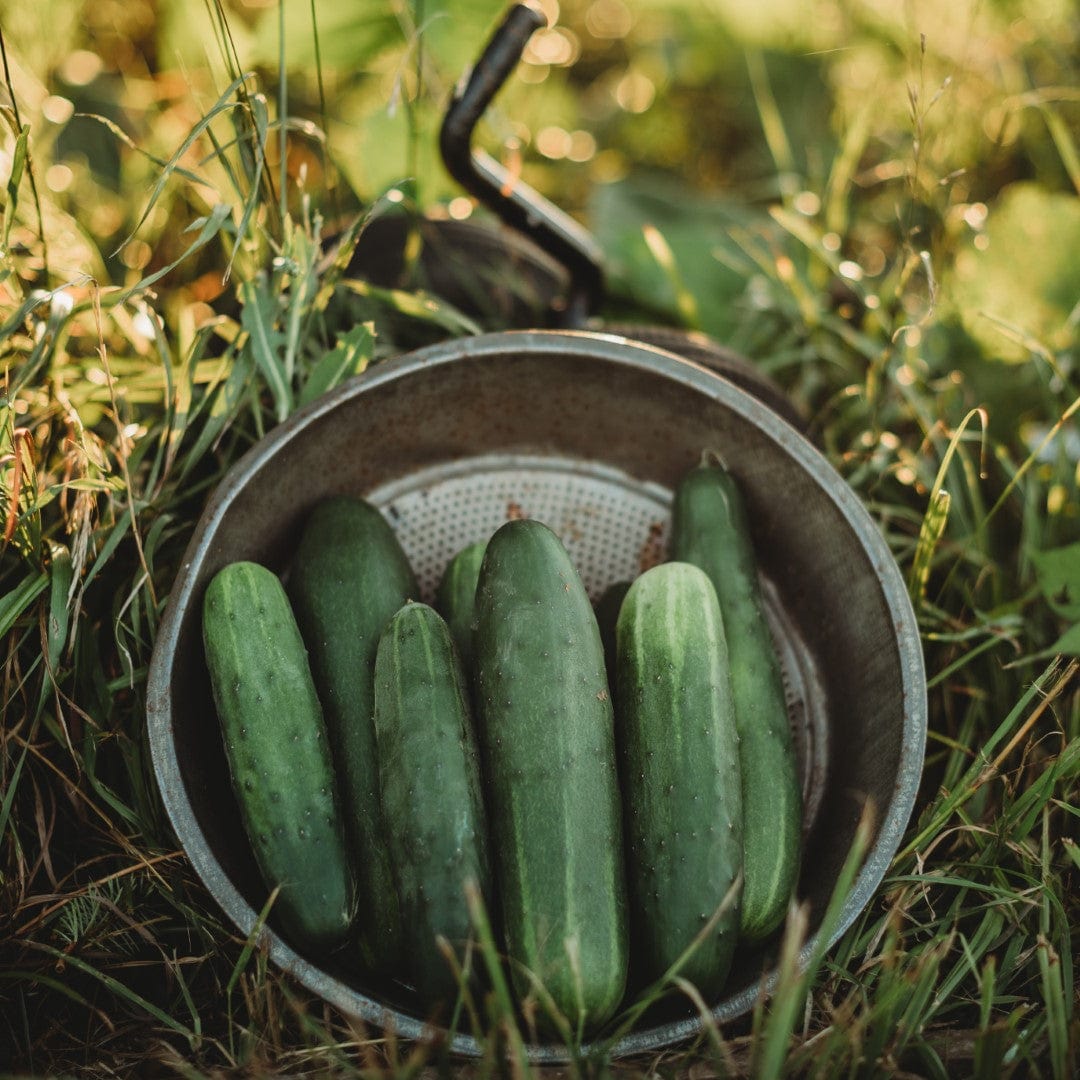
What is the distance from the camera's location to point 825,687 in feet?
7.01

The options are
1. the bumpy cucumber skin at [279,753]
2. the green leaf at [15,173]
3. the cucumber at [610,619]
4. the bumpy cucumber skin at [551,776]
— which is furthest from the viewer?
the cucumber at [610,619]

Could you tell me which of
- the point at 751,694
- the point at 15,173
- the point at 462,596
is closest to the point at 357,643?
the point at 462,596

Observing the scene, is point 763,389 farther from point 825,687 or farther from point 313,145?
point 313,145

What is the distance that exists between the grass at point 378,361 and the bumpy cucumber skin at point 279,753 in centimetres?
14

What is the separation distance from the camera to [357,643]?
183 cm

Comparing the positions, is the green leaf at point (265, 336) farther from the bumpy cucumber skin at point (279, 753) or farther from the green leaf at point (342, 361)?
the bumpy cucumber skin at point (279, 753)

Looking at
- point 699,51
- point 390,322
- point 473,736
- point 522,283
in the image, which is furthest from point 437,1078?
point 699,51

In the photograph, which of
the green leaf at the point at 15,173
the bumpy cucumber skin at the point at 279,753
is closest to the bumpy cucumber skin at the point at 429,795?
the bumpy cucumber skin at the point at 279,753

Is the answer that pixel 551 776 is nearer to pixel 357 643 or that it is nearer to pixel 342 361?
pixel 357 643

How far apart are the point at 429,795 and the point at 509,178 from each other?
150 centimetres

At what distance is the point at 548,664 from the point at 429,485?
80 centimetres

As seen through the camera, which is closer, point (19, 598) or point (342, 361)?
point (19, 598)

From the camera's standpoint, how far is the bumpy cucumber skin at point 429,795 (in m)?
1.51

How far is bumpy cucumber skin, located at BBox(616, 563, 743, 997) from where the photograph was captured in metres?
1.56
